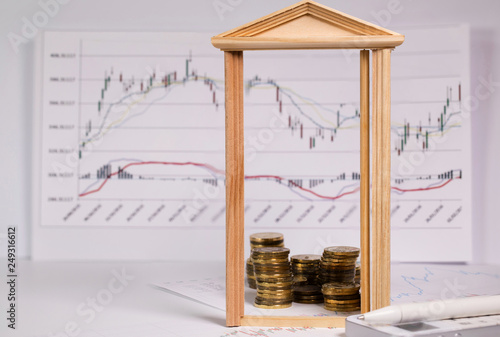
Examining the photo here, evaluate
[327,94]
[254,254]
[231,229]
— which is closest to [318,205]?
[327,94]

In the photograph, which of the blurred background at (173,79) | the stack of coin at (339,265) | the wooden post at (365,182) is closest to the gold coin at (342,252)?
the stack of coin at (339,265)

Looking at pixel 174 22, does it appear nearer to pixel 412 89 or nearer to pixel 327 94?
pixel 327 94

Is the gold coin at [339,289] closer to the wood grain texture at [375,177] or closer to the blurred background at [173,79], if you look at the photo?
the wood grain texture at [375,177]

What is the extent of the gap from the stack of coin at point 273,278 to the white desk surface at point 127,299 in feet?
0.45

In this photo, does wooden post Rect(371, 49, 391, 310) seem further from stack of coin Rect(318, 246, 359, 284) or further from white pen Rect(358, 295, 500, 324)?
stack of coin Rect(318, 246, 359, 284)

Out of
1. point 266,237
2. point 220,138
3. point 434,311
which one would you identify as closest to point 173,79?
point 220,138

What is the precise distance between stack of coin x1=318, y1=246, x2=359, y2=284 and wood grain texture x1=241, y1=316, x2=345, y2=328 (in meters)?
0.24

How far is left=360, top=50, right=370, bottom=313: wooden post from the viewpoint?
1677 millimetres

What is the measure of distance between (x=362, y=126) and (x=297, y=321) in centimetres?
54

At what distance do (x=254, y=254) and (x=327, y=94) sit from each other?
113 centimetres

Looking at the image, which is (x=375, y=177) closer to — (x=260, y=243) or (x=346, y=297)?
(x=346, y=297)

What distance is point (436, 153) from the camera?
2760 mm

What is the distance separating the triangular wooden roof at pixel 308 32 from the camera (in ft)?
5.27

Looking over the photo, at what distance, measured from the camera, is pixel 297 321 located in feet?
5.50
